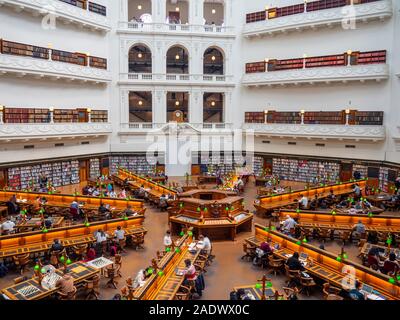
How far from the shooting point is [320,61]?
70.4 feet

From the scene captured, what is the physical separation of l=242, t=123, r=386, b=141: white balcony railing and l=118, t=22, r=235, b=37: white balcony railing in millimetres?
6998

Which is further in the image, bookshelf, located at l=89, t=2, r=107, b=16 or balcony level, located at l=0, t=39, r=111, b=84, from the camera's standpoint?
bookshelf, located at l=89, t=2, r=107, b=16

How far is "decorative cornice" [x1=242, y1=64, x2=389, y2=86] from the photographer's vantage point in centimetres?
1933

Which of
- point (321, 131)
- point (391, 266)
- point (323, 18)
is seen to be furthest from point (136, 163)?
point (391, 266)

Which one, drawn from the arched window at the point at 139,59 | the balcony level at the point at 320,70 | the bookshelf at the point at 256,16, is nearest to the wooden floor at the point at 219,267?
the balcony level at the point at 320,70

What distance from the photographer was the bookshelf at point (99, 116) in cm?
2233

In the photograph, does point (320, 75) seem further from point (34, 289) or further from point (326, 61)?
point (34, 289)

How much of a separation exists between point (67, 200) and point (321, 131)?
595 inches

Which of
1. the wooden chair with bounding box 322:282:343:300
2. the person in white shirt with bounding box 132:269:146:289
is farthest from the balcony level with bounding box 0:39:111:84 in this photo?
the wooden chair with bounding box 322:282:343:300

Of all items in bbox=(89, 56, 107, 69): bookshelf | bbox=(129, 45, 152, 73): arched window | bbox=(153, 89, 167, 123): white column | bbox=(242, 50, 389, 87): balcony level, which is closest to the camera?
bbox=(242, 50, 389, 87): balcony level

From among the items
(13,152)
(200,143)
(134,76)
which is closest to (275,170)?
(200,143)

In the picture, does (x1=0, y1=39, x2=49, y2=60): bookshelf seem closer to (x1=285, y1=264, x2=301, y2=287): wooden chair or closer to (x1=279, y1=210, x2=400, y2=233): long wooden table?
(x1=279, y1=210, x2=400, y2=233): long wooden table

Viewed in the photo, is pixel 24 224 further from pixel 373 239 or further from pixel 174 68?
pixel 174 68

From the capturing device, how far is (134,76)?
2398cm
